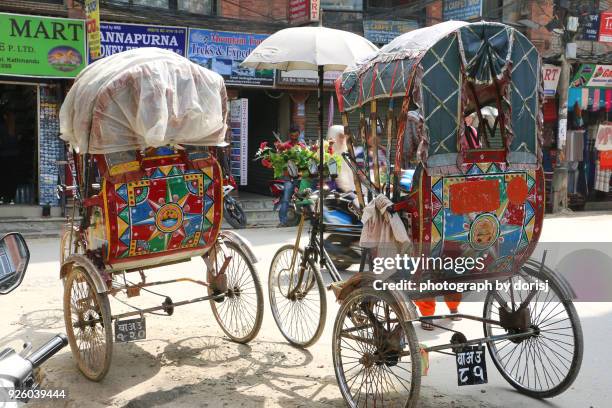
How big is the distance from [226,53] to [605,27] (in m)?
9.73

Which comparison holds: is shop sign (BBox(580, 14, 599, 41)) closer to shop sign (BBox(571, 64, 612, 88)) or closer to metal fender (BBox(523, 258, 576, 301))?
shop sign (BBox(571, 64, 612, 88))

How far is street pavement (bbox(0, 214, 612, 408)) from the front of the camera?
4.40 m

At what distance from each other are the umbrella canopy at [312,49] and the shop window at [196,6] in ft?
31.0

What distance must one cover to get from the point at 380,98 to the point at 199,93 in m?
1.47

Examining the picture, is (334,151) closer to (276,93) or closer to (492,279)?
(492,279)

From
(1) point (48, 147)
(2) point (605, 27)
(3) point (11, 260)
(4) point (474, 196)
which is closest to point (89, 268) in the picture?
(3) point (11, 260)

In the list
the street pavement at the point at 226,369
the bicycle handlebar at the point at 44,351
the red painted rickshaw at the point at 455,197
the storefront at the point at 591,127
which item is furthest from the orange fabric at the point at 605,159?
the bicycle handlebar at the point at 44,351

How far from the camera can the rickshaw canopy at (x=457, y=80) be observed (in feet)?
12.6

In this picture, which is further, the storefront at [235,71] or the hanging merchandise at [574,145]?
the hanging merchandise at [574,145]

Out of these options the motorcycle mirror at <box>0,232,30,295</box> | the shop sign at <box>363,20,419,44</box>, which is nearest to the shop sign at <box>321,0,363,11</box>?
the shop sign at <box>363,20,419,44</box>

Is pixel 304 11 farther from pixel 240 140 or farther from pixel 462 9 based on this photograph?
pixel 462 9

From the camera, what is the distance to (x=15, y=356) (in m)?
2.37

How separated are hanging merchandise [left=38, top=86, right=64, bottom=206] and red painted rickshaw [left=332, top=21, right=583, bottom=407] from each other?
10542mm

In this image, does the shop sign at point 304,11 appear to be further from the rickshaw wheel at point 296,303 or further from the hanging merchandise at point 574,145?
the rickshaw wheel at point 296,303
